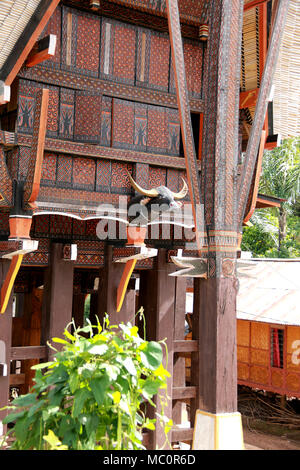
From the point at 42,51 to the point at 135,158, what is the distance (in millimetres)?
1948

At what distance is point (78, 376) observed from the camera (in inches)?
111

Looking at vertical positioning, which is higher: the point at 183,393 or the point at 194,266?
the point at 194,266

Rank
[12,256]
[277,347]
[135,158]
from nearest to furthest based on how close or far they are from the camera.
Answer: [12,256] < [135,158] < [277,347]

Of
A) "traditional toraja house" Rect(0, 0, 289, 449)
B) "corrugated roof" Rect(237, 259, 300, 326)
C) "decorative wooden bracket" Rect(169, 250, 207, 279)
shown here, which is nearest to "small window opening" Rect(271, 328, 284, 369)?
"corrugated roof" Rect(237, 259, 300, 326)

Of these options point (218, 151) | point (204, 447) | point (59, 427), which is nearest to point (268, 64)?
point (218, 151)

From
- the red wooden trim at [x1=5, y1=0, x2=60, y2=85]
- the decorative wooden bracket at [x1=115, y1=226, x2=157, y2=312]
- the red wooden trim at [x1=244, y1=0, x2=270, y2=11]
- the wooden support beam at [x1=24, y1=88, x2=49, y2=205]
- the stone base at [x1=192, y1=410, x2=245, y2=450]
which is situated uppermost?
the red wooden trim at [x1=244, y1=0, x2=270, y2=11]

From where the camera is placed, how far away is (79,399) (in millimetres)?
2762

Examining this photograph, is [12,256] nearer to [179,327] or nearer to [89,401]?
[179,327]

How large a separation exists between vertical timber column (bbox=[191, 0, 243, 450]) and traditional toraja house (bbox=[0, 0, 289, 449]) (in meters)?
0.01

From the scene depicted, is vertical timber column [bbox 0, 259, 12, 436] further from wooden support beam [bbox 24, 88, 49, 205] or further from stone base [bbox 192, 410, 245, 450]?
stone base [bbox 192, 410, 245, 450]

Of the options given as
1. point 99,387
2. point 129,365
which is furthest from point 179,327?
point 99,387

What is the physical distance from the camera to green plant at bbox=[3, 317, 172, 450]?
278cm

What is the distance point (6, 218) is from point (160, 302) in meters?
2.62

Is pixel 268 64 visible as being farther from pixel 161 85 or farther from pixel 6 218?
pixel 6 218
